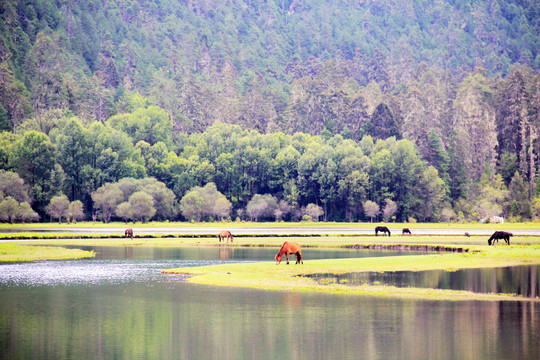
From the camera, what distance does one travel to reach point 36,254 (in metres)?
61.5

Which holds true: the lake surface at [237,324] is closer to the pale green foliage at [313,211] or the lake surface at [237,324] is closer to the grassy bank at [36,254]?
the grassy bank at [36,254]

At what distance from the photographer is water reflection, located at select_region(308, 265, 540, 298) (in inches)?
1601

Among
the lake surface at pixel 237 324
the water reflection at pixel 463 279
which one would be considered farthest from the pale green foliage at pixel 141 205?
the water reflection at pixel 463 279

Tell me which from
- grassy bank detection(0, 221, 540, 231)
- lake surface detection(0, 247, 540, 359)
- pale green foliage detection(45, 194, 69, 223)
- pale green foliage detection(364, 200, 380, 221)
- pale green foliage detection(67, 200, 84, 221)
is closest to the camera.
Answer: lake surface detection(0, 247, 540, 359)

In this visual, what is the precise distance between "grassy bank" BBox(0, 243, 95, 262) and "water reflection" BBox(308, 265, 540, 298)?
82.8 feet

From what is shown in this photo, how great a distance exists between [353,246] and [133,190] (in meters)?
72.2

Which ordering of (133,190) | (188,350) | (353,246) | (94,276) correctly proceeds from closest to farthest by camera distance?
(188,350), (94,276), (353,246), (133,190)

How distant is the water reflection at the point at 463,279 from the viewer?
133 feet

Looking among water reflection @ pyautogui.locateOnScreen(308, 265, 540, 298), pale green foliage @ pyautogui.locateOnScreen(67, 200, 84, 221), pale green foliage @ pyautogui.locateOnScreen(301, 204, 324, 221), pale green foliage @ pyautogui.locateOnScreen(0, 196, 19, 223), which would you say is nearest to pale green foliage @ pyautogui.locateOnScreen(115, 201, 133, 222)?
pale green foliage @ pyautogui.locateOnScreen(67, 200, 84, 221)

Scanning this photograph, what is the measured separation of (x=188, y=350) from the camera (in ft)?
84.3

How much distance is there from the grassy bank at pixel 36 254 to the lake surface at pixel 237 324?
655 inches

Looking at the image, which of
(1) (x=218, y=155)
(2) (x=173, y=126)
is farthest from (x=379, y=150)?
(2) (x=173, y=126)

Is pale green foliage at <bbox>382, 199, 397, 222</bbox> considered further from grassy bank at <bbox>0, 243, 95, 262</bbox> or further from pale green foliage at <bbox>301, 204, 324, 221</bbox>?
grassy bank at <bbox>0, 243, 95, 262</bbox>

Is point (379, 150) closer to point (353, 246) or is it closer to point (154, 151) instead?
point (154, 151)
